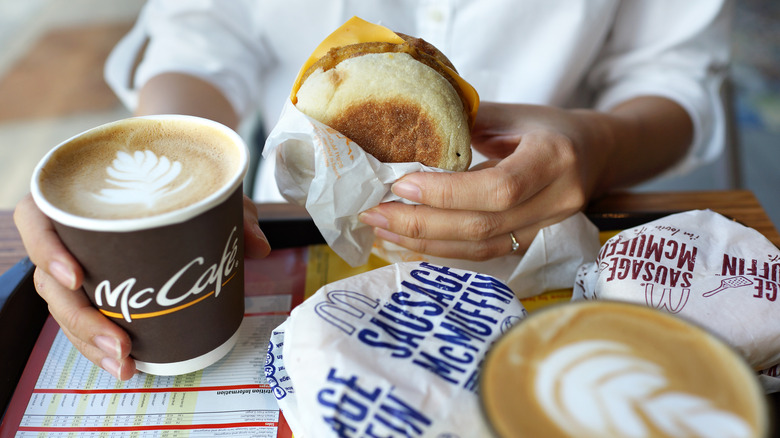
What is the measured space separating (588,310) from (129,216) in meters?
0.45

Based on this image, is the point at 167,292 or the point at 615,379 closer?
the point at 615,379

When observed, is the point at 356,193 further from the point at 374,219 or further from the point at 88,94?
the point at 88,94

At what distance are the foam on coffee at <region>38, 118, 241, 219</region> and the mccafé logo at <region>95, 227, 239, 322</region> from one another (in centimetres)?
7

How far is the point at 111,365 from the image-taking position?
69cm

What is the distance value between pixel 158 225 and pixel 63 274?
0.14 m

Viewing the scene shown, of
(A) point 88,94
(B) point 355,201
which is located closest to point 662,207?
(B) point 355,201

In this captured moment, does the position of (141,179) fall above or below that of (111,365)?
above

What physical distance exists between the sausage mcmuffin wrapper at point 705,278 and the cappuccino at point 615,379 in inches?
8.9

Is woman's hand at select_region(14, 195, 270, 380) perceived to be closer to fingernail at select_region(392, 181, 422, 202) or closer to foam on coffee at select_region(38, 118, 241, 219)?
foam on coffee at select_region(38, 118, 241, 219)

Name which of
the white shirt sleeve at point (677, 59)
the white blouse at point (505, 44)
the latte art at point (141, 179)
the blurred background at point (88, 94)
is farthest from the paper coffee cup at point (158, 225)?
the blurred background at point (88, 94)

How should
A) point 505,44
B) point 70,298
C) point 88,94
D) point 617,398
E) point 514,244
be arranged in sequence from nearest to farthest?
point 617,398
point 70,298
point 514,244
point 505,44
point 88,94

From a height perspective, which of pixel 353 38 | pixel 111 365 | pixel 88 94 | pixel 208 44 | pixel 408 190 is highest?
pixel 353 38

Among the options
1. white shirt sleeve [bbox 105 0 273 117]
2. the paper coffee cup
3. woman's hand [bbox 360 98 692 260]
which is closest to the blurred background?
woman's hand [bbox 360 98 692 260]

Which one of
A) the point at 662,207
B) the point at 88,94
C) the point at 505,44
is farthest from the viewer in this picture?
the point at 88,94
